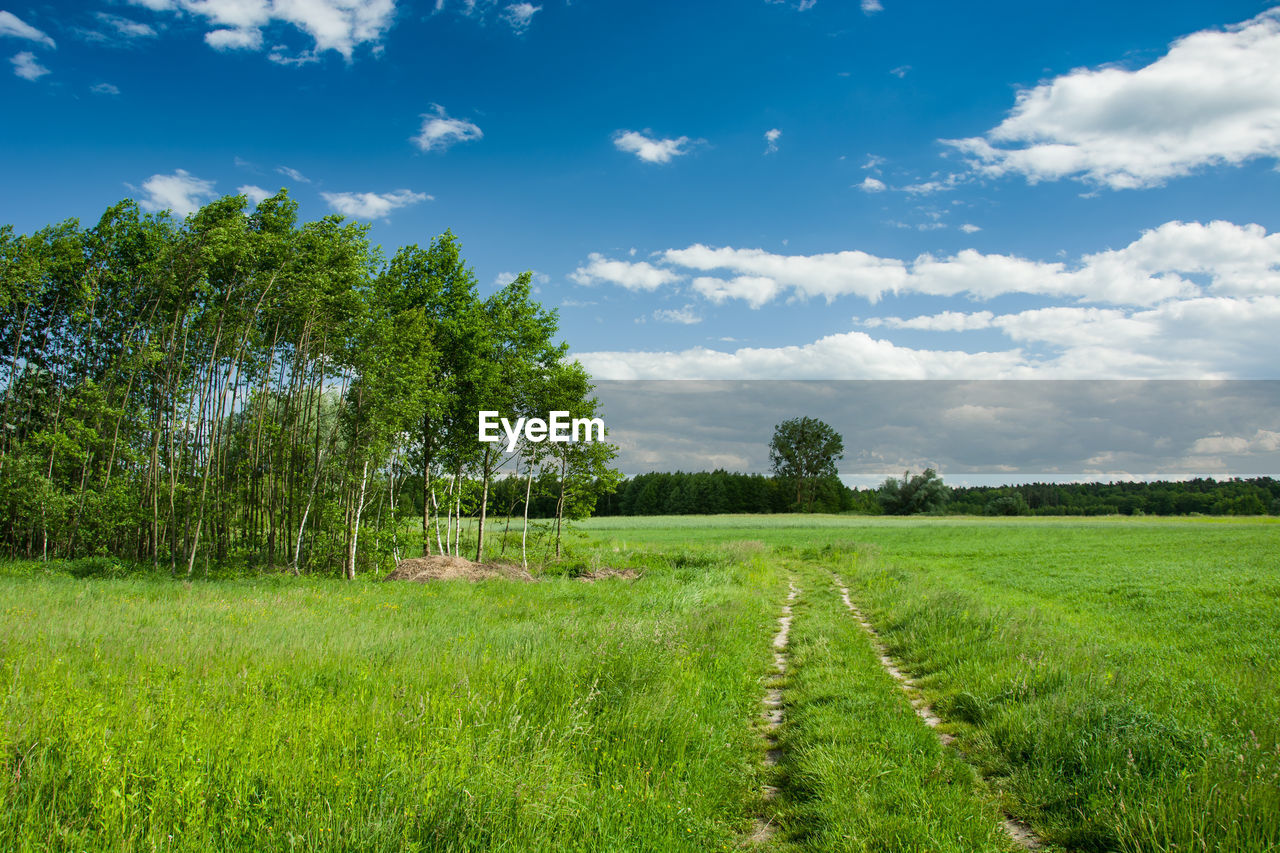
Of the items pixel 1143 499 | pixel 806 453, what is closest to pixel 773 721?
pixel 806 453

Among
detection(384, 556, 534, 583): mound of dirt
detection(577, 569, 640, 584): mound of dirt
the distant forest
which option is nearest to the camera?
detection(384, 556, 534, 583): mound of dirt

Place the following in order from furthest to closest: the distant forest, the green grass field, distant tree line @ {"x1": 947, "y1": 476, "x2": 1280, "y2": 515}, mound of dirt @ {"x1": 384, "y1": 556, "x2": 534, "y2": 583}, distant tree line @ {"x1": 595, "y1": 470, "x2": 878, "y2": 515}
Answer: distant tree line @ {"x1": 595, "y1": 470, "x2": 878, "y2": 515} → the distant forest → distant tree line @ {"x1": 947, "y1": 476, "x2": 1280, "y2": 515} → mound of dirt @ {"x1": 384, "y1": 556, "x2": 534, "y2": 583} → the green grass field

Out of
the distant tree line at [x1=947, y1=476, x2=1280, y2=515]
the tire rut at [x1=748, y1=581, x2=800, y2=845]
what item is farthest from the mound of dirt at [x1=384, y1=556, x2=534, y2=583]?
the distant tree line at [x1=947, y1=476, x2=1280, y2=515]

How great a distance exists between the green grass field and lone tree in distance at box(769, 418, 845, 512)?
9711 cm

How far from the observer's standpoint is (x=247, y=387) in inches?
1034

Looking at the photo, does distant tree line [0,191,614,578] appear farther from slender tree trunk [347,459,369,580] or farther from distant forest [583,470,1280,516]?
distant forest [583,470,1280,516]

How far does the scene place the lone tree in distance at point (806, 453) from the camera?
350 ft

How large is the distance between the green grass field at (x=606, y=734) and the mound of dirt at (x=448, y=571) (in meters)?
10.4

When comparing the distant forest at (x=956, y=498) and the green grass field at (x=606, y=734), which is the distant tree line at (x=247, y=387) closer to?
the green grass field at (x=606, y=734)

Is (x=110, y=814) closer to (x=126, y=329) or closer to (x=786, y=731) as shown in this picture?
(x=786, y=731)

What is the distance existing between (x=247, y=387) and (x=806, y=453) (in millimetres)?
94109

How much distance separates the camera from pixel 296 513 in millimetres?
26438

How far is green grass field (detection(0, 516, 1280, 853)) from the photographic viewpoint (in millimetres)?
4062

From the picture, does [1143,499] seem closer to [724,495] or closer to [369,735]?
[724,495]
